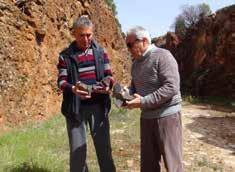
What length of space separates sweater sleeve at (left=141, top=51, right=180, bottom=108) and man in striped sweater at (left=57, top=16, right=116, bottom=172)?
64 cm

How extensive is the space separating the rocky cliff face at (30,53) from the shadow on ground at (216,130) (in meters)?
3.37

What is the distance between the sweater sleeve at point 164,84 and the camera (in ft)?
13.2

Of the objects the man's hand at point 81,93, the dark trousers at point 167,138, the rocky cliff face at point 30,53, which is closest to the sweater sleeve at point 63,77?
the man's hand at point 81,93

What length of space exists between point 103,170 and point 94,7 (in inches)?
438

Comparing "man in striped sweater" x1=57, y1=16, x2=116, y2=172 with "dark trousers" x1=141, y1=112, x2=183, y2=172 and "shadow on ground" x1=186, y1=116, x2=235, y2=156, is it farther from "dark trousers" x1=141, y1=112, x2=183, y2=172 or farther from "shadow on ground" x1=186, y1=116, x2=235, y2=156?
"shadow on ground" x1=186, y1=116, x2=235, y2=156

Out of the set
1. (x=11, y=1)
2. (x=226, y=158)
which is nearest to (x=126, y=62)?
(x=11, y=1)

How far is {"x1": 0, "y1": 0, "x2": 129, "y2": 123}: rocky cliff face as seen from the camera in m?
9.04

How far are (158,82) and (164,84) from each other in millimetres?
91

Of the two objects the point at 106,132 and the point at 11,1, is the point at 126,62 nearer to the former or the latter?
the point at 11,1

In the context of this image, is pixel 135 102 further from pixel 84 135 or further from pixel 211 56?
pixel 211 56

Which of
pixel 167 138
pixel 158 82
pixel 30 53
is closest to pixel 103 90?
pixel 158 82

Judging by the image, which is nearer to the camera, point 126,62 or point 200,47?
point 126,62

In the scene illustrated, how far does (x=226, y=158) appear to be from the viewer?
754 cm

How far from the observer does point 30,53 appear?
9.80 metres
